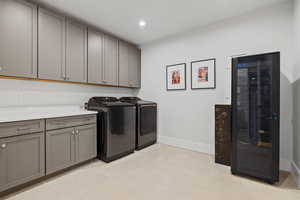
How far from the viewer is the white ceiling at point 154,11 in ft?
7.31

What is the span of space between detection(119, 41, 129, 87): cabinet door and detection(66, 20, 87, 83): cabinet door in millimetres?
874

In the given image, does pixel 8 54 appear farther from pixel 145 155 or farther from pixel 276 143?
pixel 276 143

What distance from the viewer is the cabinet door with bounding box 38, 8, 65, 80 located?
7.22 feet

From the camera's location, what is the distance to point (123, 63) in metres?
3.54

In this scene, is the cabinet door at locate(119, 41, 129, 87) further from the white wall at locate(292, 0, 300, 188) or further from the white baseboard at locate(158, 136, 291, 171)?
the white wall at locate(292, 0, 300, 188)

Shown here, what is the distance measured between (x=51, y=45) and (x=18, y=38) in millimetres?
398

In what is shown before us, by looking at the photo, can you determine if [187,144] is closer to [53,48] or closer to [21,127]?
[21,127]

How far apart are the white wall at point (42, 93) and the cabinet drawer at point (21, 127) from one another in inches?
26.8

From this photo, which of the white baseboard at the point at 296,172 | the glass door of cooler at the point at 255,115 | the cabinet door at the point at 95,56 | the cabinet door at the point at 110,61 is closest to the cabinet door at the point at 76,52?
the cabinet door at the point at 95,56

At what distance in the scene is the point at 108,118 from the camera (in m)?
2.54

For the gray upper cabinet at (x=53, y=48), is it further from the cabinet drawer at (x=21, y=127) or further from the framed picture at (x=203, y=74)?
the framed picture at (x=203, y=74)

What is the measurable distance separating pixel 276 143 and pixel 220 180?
2.83 feet

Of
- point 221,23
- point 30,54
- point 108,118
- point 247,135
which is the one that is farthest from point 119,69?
point 247,135

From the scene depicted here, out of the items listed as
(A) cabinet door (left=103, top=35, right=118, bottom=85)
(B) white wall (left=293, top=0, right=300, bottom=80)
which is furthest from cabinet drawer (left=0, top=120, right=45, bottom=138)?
(B) white wall (left=293, top=0, right=300, bottom=80)
